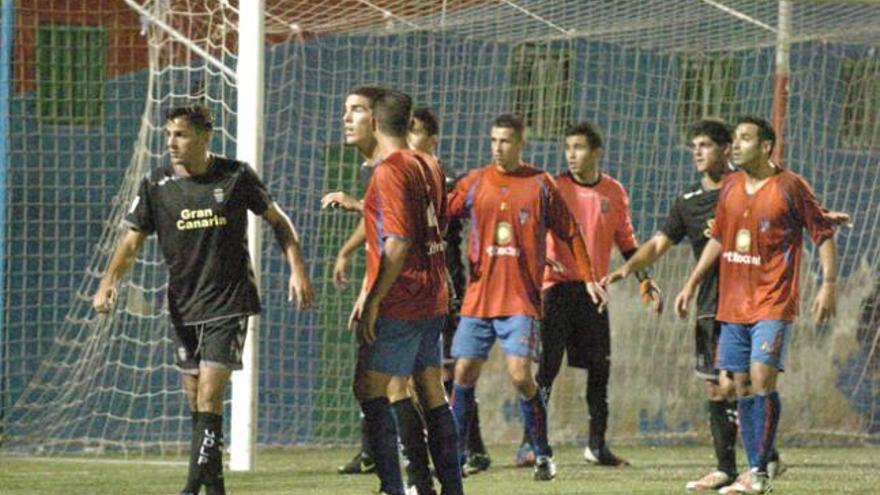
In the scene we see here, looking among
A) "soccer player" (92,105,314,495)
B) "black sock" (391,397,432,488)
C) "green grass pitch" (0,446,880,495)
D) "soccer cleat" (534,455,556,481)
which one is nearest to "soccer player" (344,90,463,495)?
"black sock" (391,397,432,488)

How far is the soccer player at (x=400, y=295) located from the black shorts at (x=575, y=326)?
4026 millimetres

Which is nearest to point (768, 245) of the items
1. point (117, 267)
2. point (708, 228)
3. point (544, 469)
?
point (708, 228)

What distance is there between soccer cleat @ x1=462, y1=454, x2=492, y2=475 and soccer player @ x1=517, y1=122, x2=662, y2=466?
0.54 metres

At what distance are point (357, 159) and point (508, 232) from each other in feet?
14.3

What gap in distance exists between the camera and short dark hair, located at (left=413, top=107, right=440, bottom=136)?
36.6ft

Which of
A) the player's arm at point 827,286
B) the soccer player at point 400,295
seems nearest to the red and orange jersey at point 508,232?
the player's arm at point 827,286

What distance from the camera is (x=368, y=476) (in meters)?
11.5

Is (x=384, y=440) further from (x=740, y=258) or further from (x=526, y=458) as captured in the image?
(x=526, y=458)

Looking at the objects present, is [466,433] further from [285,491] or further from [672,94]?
[672,94]

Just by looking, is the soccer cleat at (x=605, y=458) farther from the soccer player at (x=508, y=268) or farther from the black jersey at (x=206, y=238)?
the black jersey at (x=206, y=238)

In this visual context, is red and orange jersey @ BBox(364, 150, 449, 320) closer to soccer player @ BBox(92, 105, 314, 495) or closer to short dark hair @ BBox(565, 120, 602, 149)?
soccer player @ BBox(92, 105, 314, 495)

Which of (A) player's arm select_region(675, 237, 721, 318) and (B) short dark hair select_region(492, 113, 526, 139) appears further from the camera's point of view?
(B) short dark hair select_region(492, 113, 526, 139)

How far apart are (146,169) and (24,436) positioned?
2.11 metres

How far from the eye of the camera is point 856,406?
15.8 meters
